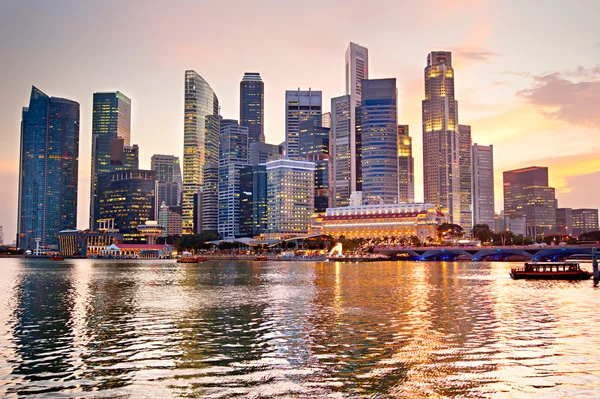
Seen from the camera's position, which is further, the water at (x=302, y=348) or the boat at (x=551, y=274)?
the boat at (x=551, y=274)

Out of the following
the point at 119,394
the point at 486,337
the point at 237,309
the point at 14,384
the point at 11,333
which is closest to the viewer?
the point at 119,394

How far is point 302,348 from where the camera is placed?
41.4m

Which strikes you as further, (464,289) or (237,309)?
(464,289)

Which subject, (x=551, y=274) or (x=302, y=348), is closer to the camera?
(x=302, y=348)

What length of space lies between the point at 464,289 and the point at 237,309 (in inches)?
1817

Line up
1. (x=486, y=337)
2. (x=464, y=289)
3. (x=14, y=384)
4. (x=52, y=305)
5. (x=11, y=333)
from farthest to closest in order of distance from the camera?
1. (x=464, y=289)
2. (x=52, y=305)
3. (x=11, y=333)
4. (x=486, y=337)
5. (x=14, y=384)

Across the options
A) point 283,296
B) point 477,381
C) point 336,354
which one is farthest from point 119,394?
point 283,296

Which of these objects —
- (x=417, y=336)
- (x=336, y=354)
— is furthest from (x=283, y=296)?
(x=336, y=354)

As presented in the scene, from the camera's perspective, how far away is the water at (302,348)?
3086 centimetres

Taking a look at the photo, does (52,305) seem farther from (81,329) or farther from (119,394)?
(119,394)

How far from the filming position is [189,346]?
42.2 meters

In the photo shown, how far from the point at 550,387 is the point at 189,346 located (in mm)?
25459

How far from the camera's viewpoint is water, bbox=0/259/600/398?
101 ft

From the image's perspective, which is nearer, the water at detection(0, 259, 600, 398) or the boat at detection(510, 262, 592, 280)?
the water at detection(0, 259, 600, 398)
